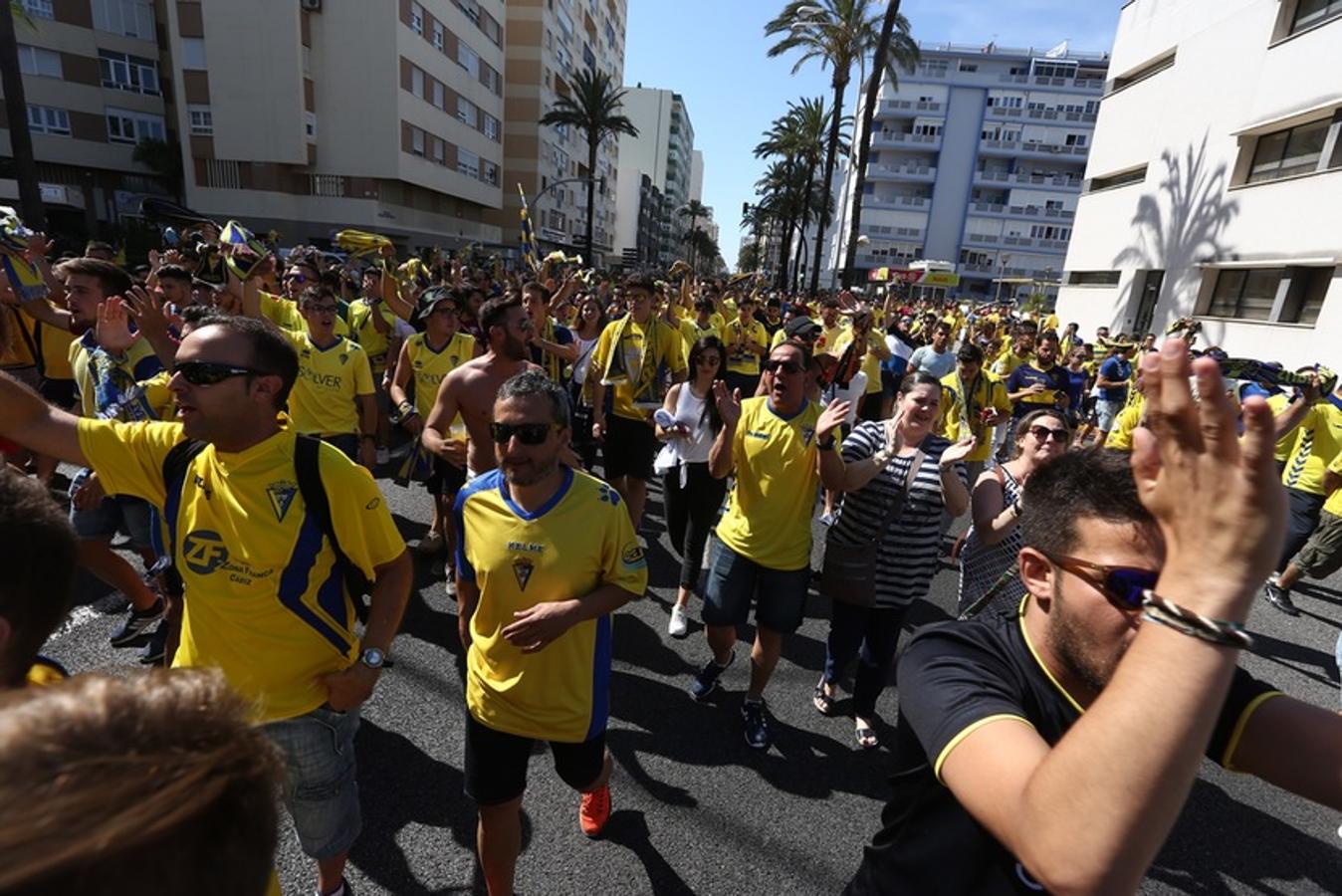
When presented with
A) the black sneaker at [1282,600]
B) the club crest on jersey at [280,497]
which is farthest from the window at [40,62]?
the black sneaker at [1282,600]

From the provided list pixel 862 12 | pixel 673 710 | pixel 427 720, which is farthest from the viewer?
pixel 862 12

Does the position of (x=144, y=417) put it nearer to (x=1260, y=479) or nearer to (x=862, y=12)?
(x=1260, y=479)

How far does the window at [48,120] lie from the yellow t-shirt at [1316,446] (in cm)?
4888

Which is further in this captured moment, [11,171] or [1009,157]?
[1009,157]

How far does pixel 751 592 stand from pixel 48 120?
155 feet

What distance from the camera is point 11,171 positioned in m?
31.5

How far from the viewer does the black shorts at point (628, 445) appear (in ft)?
18.8

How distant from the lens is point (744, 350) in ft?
30.3

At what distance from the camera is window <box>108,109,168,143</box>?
35000mm

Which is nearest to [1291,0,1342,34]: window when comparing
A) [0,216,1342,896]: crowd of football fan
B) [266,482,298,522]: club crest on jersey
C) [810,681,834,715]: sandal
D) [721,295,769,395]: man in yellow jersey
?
[0,216,1342,896]: crowd of football fan

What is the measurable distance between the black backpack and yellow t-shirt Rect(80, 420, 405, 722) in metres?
0.01

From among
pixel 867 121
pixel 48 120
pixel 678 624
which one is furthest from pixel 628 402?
pixel 48 120

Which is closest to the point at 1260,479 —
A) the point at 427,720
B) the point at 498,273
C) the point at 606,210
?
the point at 427,720

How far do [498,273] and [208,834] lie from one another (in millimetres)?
19433
